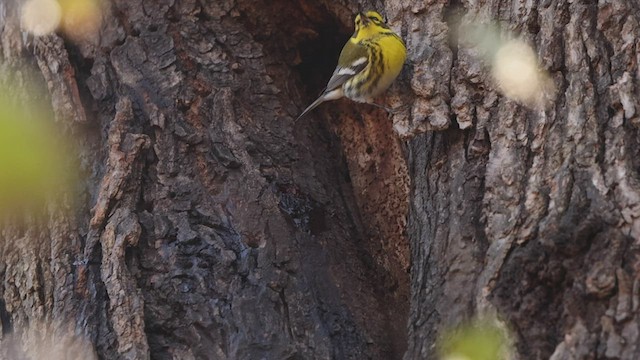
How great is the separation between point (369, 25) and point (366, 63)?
0.88 ft

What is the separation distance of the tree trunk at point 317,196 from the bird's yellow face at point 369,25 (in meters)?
0.07

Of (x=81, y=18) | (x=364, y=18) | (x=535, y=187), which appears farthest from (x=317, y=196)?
(x=81, y=18)

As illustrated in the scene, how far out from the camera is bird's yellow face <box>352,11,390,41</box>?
111 inches

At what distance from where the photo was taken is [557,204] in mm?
1945

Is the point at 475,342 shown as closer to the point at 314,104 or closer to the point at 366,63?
the point at 314,104

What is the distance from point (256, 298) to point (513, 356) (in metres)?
0.74

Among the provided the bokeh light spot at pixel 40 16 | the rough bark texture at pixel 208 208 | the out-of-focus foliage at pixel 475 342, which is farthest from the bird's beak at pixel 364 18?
the out-of-focus foliage at pixel 475 342

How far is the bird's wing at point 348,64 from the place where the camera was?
3.08 m

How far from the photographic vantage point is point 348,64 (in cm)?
324

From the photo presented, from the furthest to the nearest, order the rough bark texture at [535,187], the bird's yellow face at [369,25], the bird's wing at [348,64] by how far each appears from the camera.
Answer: the bird's wing at [348,64]
the bird's yellow face at [369,25]
the rough bark texture at [535,187]

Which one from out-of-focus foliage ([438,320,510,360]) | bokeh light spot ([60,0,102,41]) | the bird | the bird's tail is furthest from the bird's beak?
out-of-focus foliage ([438,320,510,360])

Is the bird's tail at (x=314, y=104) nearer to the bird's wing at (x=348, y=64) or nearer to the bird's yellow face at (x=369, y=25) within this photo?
the bird's wing at (x=348, y=64)

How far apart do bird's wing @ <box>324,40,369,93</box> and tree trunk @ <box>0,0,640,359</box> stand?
0.38ft

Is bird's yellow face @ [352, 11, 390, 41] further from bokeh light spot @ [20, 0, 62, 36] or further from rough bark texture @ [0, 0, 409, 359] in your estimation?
bokeh light spot @ [20, 0, 62, 36]
